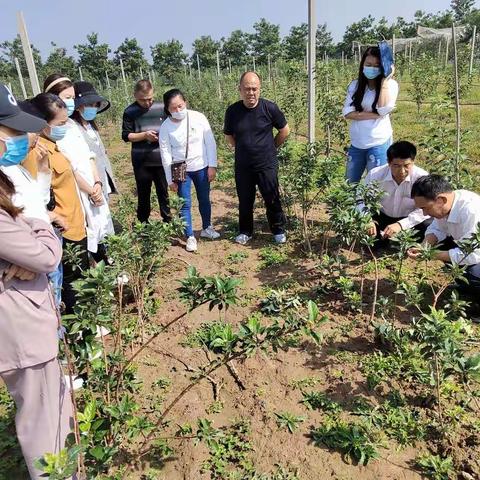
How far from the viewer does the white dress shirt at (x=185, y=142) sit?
12.5 feet

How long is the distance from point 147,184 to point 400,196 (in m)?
2.42

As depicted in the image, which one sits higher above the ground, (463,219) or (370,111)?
(370,111)

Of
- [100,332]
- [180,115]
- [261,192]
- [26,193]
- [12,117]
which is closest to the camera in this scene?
[12,117]

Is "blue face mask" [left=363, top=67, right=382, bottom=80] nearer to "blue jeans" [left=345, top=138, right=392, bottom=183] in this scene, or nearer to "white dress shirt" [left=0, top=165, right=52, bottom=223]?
"blue jeans" [left=345, top=138, right=392, bottom=183]

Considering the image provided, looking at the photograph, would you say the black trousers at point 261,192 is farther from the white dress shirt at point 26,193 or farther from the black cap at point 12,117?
the black cap at point 12,117

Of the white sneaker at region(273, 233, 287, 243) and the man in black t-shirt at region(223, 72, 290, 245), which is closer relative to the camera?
the man in black t-shirt at region(223, 72, 290, 245)

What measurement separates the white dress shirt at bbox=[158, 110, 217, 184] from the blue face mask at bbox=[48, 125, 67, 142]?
4.33 feet

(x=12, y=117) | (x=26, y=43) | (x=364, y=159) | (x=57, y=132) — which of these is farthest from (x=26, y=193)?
(x=26, y=43)

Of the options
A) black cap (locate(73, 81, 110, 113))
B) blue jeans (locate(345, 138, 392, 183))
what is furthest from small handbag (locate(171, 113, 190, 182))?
blue jeans (locate(345, 138, 392, 183))

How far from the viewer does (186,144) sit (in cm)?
383

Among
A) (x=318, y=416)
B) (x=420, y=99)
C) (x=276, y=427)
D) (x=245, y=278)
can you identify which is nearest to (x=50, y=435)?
(x=276, y=427)

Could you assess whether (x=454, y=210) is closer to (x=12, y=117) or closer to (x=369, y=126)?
(x=369, y=126)

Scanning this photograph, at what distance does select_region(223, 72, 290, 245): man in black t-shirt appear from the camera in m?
3.68

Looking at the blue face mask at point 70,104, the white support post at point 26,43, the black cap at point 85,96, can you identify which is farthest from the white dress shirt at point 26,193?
the white support post at point 26,43
